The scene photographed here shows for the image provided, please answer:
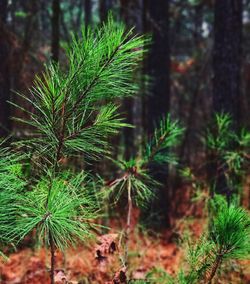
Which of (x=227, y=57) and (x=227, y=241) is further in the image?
(x=227, y=57)

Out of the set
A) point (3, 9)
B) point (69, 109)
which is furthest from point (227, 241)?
point (3, 9)

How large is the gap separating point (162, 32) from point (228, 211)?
6377mm

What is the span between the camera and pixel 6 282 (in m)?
5.36

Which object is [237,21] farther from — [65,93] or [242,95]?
[65,93]

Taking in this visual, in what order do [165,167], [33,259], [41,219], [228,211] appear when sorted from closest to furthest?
[41,219], [228,211], [33,259], [165,167]

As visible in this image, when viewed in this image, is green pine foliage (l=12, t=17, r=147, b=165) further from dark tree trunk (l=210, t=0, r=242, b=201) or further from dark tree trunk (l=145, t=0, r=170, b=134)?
dark tree trunk (l=145, t=0, r=170, b=134)

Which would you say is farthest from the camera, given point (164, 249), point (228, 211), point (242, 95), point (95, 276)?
point (242, 95)

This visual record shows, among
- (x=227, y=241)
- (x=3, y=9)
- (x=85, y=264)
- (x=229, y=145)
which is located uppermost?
(x=3, y=9)

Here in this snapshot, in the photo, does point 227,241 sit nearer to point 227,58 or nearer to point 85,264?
point 85,264

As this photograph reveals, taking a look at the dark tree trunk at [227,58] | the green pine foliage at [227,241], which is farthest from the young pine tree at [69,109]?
the dark tree trunk at [227,58]

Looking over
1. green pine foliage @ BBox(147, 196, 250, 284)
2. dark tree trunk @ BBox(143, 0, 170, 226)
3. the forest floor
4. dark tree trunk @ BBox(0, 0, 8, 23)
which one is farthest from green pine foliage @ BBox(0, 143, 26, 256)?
dark tree trunk @ BBox(143, 0, 170, 226)

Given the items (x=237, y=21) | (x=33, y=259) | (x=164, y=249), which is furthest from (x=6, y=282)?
(x=237, y=21)

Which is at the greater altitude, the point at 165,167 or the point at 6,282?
the point at 165,167

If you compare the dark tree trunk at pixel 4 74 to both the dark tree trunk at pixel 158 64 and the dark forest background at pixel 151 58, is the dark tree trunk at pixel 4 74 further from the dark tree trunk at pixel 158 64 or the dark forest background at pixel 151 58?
the dark tree trunk at pixel 158 64
